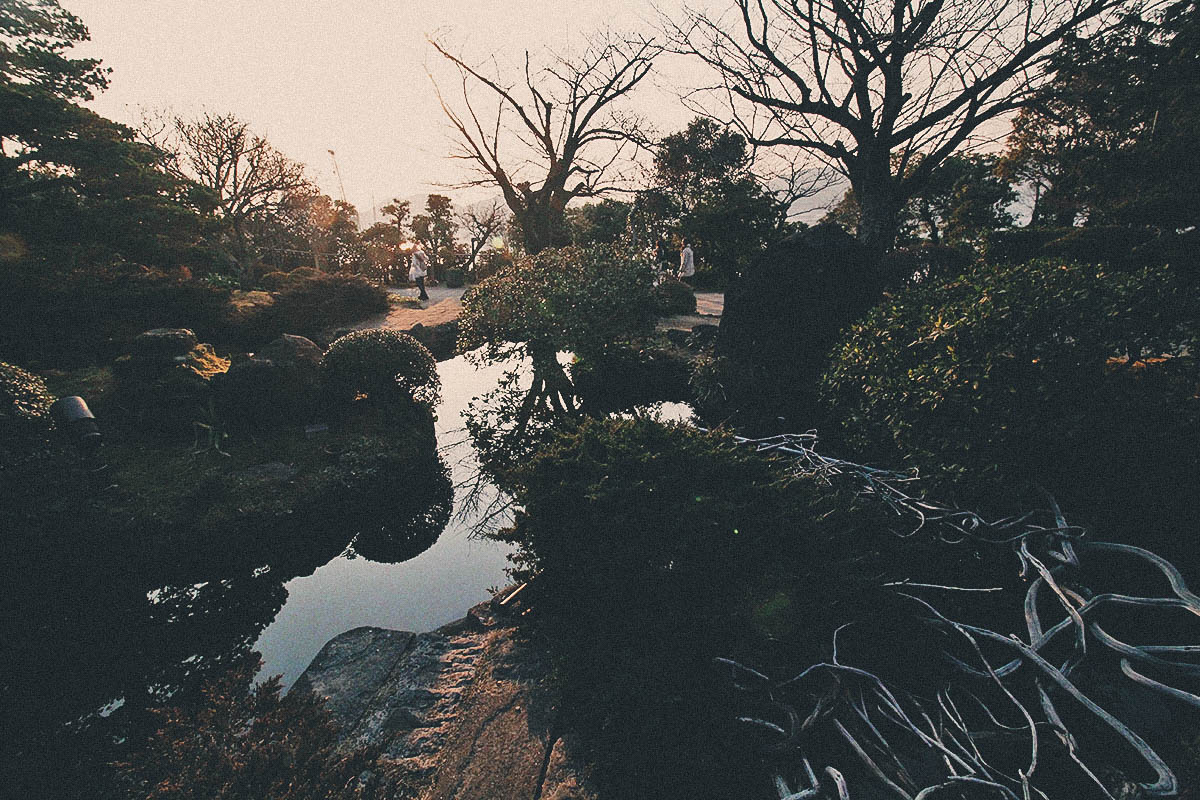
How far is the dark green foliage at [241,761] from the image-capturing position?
2.02 m

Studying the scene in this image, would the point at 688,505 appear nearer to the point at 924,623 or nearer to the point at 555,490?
the point at 555,490

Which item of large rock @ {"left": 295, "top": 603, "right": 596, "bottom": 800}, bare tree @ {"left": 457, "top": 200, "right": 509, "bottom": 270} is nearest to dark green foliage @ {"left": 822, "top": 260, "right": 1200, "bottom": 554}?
large rock @ {"left": 295, "top": 603, "right": 596, "bottom": 800}

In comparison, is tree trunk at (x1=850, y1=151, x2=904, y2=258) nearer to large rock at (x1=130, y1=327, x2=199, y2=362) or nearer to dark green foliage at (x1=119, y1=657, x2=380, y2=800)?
dark green foliage at (x1=119, y1=657, x2=380, y2=800)

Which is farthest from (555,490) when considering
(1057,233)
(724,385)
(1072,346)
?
(1057,233)

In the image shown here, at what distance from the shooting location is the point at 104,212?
12.1 meters

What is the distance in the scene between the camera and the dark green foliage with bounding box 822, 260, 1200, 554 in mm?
3211

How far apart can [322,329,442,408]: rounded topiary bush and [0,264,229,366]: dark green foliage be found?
5824 mm

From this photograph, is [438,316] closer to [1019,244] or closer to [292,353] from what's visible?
[292,353]

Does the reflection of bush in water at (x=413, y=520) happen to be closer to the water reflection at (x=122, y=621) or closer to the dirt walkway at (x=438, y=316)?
the water reflection at (x=122, y=621)

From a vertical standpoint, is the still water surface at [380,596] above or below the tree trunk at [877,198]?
below

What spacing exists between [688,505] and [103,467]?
811 cm

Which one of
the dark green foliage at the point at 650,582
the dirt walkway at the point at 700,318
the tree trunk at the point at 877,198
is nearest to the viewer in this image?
the dark green foliage at the point at 650,582

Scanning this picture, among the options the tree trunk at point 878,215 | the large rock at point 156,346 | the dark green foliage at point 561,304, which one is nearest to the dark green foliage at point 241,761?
the dark green foliage at point 561,304

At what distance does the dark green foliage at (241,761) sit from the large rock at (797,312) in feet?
21.0
